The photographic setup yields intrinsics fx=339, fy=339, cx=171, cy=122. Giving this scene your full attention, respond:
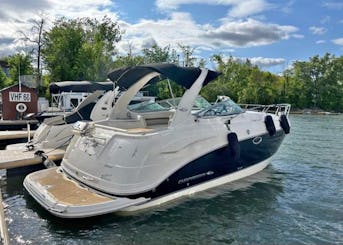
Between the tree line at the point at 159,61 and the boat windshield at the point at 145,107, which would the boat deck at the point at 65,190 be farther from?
the tree line at the point at 159,61

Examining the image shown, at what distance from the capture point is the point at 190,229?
18.0 ft

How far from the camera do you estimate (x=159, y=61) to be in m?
49.8

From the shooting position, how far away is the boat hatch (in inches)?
208

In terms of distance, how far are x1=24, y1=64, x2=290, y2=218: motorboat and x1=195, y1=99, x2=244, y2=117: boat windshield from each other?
0.03m

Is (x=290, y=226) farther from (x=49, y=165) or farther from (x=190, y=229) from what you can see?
(x=49, y=165)

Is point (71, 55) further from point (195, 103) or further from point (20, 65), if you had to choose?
point (195, 103)

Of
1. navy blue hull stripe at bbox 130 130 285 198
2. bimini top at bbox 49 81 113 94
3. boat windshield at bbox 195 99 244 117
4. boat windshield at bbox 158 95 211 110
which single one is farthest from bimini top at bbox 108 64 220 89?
bimini top at bbox 49 81 113 94

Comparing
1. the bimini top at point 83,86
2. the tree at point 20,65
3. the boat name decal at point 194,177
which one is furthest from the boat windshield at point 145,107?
the tree at point 20,65

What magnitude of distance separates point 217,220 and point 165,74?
9.32 ft

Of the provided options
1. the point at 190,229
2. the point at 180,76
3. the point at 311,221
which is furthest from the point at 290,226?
the point at 180,76

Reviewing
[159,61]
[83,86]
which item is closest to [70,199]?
[83,86]

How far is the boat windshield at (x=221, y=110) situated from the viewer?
736 centimetres

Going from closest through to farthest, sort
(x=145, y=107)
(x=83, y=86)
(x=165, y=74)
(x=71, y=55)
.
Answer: (x=165, y=74) → (x=145, y=107) → (x=83, y=86) → (x=71, y=55)

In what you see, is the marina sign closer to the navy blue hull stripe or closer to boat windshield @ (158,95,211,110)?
boat windshield @ (158,95,211,110)
